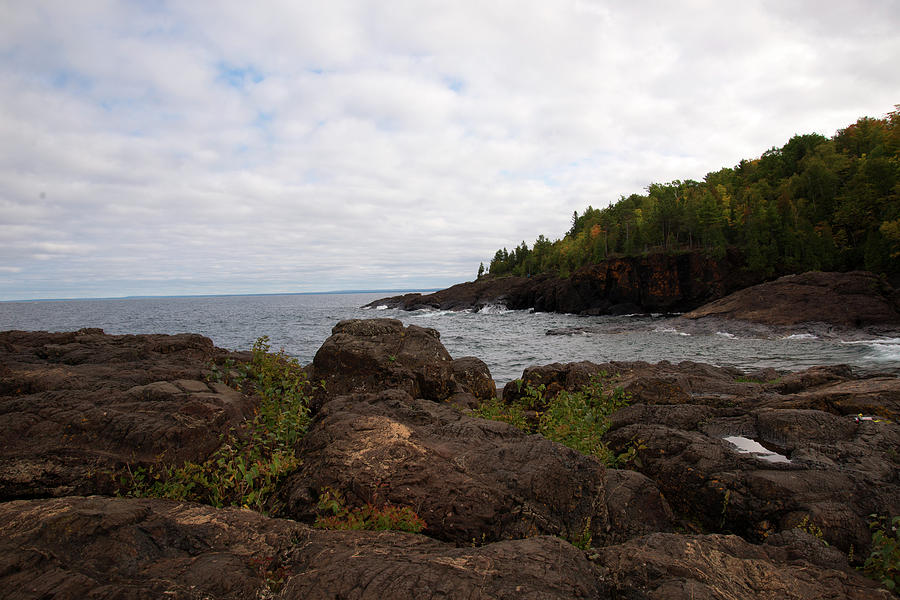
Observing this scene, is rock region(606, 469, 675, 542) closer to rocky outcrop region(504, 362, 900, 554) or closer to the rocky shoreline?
the rocky shoreline

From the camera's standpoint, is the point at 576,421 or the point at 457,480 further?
the point at 576,421

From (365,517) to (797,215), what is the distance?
264ft

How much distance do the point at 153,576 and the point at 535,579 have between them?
8.54 ft

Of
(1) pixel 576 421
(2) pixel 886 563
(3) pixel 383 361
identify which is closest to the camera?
(2) pixel 886 563

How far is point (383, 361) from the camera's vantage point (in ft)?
34.0

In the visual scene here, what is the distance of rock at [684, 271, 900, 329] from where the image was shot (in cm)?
3675

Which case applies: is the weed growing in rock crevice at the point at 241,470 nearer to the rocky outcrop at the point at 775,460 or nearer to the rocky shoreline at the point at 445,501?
the rocky shoreline at the point at 445,501

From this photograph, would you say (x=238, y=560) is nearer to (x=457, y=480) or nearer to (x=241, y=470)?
(x=241, y=470)

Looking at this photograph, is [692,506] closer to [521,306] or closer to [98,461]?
[98,461]

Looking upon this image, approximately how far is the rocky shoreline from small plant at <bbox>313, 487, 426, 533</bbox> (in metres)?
0.16

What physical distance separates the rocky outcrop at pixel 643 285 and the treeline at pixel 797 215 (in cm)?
298

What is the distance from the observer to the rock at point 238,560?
8.83ft

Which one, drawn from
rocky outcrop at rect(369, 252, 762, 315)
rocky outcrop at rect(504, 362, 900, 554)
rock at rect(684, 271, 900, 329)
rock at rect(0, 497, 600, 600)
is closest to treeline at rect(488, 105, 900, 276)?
rocky outcrop at rect(369, 252, 762, 315)

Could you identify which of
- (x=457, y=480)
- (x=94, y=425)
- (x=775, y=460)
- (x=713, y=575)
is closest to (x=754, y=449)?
(x=775, y=460)
